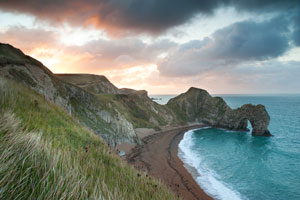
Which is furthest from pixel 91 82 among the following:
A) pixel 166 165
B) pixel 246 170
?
pixel 246 170

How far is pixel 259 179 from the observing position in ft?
78.8

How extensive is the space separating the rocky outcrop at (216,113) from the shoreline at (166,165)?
40496 mm

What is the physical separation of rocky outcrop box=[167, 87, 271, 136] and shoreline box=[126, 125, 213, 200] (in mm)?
40496

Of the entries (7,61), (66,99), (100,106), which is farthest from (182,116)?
(7,61)

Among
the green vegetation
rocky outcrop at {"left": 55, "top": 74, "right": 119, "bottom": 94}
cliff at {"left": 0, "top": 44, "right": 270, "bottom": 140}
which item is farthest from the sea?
rocky outcrop at {"left": 55, "top": 74, "right": 119, "bottom": 94}

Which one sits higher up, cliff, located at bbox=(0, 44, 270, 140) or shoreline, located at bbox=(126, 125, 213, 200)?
cliff, located at bbox=(0, 44, 270, 140)

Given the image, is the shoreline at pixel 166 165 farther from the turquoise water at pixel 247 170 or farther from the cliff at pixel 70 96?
the cliff at pixel 70 96

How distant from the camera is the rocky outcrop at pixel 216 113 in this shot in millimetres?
59750

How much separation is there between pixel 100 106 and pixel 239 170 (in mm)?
32132

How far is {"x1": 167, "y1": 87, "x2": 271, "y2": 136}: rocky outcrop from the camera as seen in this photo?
5975 centimetres

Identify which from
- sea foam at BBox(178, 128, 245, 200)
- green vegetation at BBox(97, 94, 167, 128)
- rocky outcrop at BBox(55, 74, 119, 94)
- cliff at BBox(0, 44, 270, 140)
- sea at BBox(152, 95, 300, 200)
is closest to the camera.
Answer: sea foam at BBox(178, 128, 245, 200)

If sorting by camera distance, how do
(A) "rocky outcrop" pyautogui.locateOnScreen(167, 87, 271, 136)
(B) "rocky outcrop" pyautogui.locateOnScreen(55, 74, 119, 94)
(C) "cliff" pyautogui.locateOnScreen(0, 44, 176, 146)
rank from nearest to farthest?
(C) "cliff" pyautogui.locateOnScreen(0, 44, 176, 146)
(A) "rocky outcrop" pyautogui.locateOnScreen(167, 87, 271, 136)
(B) "rocky outcrop" pyautogui.locateOnScreen(55, 74, 119, 94)

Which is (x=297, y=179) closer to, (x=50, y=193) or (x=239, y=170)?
(x=239, y=170)

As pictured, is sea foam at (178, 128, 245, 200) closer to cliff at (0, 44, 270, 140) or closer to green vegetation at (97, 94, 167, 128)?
cliff at (0, 44, 270, 140)
